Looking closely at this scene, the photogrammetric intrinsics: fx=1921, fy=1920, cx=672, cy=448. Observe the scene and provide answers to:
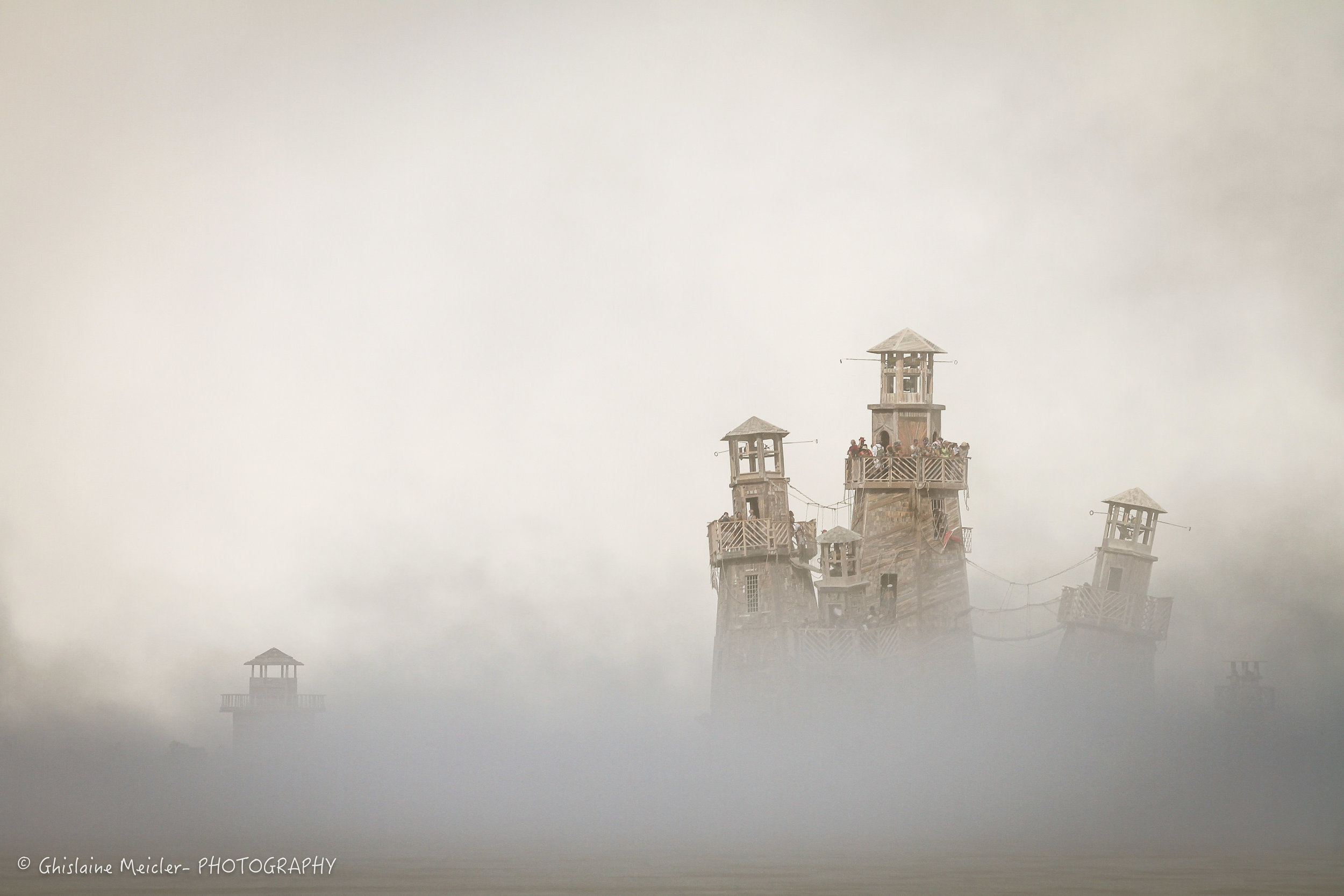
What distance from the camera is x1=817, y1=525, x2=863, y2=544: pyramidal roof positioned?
109 metres

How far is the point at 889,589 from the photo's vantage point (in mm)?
109750

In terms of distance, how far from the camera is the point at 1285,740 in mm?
117062

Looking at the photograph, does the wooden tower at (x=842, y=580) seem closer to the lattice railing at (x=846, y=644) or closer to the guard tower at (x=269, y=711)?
the lattice railing at (x=846, y=644)

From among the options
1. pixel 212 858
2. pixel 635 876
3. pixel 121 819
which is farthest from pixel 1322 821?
pixel 121 819

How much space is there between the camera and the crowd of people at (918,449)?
10894 centimetres

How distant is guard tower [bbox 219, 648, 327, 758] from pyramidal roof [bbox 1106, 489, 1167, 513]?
231ft

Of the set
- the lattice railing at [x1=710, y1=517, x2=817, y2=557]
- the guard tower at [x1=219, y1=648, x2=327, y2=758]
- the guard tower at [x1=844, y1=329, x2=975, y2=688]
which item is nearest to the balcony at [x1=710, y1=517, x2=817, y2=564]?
the lattice railing at [x1=710, y1=517, x2=817, y2=557]

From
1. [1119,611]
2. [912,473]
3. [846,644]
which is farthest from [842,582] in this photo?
[1119,611]

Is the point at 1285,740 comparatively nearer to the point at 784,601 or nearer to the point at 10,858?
the point at 784,601

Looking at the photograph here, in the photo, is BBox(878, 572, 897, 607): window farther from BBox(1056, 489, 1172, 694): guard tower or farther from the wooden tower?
BBox(1056, 489, 1172, 694): guard tower

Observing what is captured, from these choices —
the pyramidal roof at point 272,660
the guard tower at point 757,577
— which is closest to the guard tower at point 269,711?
the pyramidal roof at point 272,660

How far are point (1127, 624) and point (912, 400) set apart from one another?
17.3 metres

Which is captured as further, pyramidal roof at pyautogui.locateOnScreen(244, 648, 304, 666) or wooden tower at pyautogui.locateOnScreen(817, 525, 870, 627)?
pyramidal roof at pyautogui.locateOnScreen(244, 648, 304, 666)

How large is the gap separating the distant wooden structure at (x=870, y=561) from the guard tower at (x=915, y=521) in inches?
2.7
